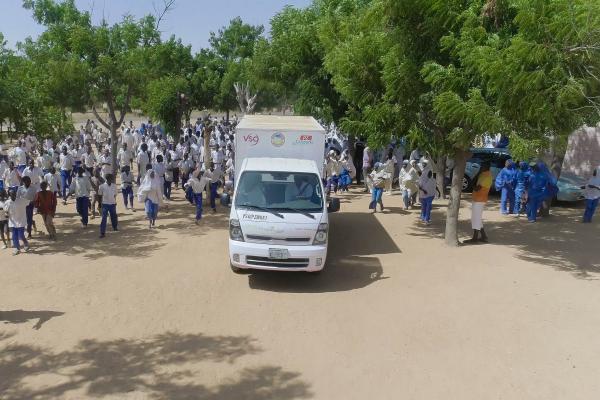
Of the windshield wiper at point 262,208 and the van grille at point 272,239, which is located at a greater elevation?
the windshield wiper at point 262,208

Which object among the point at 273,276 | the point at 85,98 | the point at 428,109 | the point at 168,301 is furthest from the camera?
the point at 85,98

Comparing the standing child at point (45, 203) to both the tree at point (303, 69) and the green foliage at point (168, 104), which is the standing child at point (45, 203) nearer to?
the tree at point (303, 69)

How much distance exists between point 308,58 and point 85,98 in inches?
291

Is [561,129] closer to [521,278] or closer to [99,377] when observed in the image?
[521,278]

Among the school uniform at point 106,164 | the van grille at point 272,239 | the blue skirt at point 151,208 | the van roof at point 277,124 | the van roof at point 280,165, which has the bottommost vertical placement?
the van grille at point 272,239

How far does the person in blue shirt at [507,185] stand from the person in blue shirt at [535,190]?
60 centimetres

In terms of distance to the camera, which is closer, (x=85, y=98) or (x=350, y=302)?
(x=350, y=302)

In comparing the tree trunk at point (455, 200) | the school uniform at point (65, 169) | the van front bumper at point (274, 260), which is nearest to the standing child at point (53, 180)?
the school uniform at point (65, 169)

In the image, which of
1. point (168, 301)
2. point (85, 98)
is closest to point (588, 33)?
point (168, 301)

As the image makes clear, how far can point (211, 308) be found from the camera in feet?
24.8

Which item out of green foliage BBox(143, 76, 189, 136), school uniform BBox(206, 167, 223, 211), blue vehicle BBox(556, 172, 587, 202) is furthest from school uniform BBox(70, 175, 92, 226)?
blue vehicle BBox(556, 172, 587, 202)

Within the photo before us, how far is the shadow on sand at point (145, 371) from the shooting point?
17.6 ft

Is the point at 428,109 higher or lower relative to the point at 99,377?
higher

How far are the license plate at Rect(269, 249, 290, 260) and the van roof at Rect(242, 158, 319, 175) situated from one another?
5.46 ft
